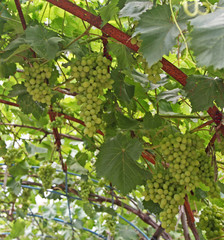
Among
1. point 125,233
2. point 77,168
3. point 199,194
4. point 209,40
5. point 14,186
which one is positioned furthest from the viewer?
point 125,233

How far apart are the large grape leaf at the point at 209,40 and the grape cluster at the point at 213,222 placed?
124cm

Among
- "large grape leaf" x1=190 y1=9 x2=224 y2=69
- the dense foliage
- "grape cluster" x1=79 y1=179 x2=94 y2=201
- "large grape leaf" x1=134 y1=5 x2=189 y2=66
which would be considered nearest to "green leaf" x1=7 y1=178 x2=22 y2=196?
"grape cluster" x1=79 y1=179 x2=94 y2=201

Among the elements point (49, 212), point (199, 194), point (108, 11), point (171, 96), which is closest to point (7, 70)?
point (108, 11)

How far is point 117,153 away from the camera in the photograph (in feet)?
5.45

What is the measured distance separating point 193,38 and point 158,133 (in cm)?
96

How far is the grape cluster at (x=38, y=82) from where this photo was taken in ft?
4.81

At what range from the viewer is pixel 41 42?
132 centimetres

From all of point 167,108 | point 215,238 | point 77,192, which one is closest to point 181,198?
point 215,238

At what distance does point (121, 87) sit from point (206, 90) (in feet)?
1.45

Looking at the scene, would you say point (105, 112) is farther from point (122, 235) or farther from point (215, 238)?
point (122, 235)

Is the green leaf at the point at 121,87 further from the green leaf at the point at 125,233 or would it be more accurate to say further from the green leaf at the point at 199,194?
the green leaf at the point at 125,233

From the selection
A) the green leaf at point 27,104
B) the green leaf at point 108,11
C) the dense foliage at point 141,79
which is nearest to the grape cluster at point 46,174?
the dense foliage at point 141,79

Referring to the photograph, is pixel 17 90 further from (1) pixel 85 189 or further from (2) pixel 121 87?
(1) pixel 85 189

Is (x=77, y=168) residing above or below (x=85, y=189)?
above
